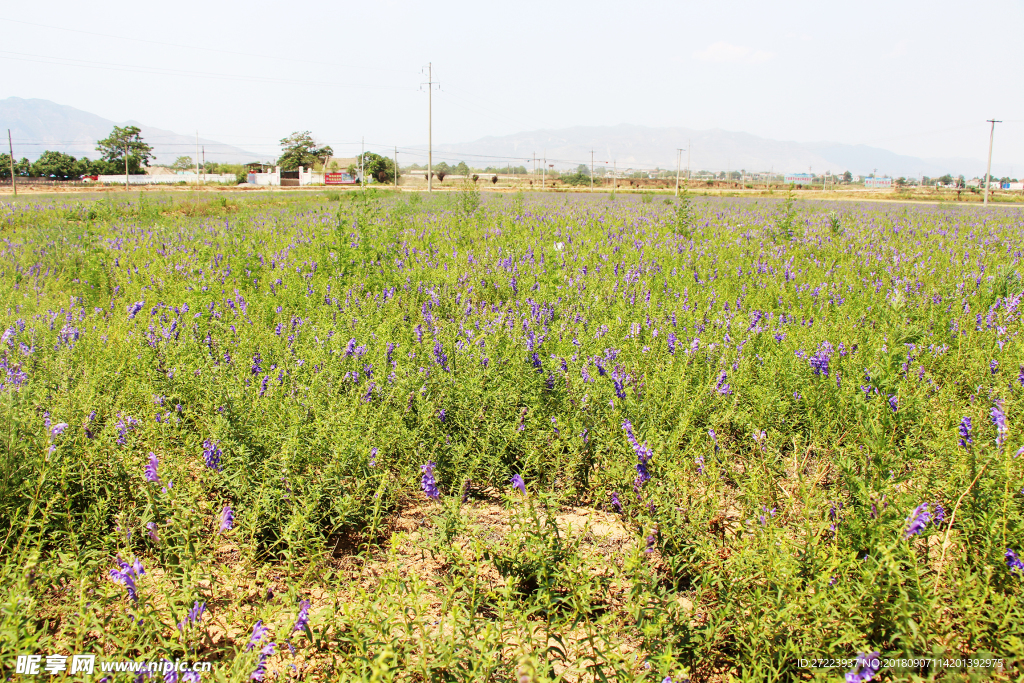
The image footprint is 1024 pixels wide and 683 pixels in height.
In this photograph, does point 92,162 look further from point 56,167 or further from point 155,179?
point 155,179

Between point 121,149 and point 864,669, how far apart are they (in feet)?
287

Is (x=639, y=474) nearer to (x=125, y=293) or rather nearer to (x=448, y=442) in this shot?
(x=448, y=442)

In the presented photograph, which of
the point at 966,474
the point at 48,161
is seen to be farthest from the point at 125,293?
the point at 48,161

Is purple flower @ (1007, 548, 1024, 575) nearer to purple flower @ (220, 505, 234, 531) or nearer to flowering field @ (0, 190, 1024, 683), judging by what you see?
flowering field @ (0, 190, 1024, 683)

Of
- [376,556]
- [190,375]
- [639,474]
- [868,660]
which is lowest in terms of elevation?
[376,556]

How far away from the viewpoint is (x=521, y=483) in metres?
2.27

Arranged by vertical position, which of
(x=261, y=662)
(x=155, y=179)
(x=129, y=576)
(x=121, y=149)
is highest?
(x=121, y=149)

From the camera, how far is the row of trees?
198 ft

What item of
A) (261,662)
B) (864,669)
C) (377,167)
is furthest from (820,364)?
(377,167)

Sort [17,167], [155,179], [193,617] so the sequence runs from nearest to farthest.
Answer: [193,617], [17,167], [155,179]

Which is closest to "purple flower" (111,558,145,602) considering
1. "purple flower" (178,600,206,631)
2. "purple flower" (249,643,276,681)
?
"purple flower" (178,600,206,631)

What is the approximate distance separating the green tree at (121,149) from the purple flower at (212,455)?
259 ft

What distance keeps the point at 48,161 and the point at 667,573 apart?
85.0 meters

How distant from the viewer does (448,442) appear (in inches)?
112
